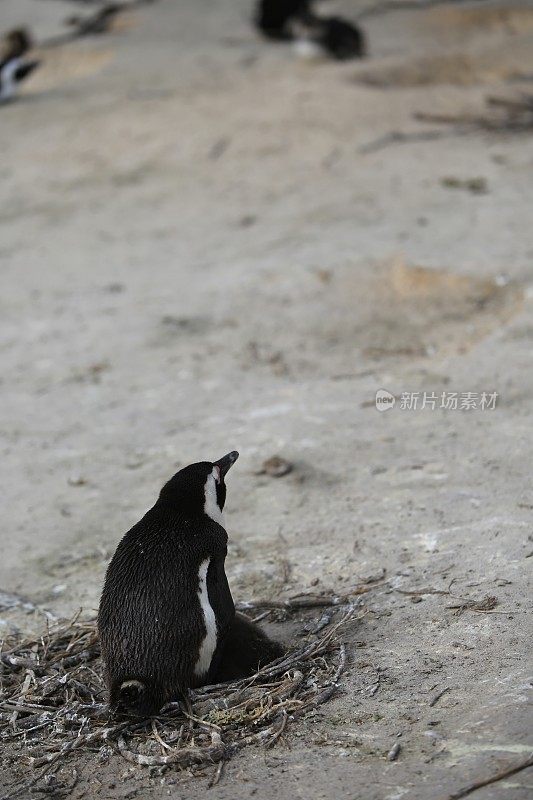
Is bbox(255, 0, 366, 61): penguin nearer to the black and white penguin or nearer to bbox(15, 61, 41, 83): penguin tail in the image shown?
bbox(15, 61, 41, 83): penguin tail

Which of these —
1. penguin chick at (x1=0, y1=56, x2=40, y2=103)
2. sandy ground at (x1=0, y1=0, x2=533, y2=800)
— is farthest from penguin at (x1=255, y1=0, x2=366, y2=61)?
penguin chick at (x1=0, y1=56, x2=40, y2=103)

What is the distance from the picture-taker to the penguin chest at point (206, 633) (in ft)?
10.7

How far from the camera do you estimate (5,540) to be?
455 centimetres

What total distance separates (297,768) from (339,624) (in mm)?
638

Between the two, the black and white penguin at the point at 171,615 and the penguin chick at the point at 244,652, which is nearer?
the black and white penguin at the point at 171,615

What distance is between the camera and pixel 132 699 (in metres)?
3.15

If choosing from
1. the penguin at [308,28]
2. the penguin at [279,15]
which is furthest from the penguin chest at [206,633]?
the penguin at [279,15]

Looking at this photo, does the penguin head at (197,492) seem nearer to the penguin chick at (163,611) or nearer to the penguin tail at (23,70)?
the penguin chick at (163,611)

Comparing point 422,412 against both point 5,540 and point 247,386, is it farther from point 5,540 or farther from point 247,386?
point 5,540

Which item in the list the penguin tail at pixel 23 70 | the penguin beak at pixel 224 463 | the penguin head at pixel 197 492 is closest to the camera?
the penguin head at pixel 197 492

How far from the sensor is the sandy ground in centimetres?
313

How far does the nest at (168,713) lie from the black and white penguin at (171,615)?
0.28 feet

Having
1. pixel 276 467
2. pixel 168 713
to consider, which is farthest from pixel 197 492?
pixel 276 467

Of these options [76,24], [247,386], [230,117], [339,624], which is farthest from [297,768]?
[76,24]
